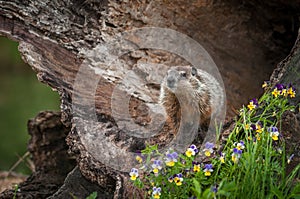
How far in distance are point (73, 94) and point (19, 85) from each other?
4979 millimetres

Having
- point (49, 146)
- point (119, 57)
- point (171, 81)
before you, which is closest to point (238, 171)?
point (171, 81)

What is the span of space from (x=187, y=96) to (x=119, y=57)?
64 centimetres

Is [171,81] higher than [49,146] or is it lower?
higher

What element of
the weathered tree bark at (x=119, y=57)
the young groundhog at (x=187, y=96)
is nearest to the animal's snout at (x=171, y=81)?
the young groundhog at (x=187, y=96)

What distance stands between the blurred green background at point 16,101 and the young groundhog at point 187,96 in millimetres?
2669

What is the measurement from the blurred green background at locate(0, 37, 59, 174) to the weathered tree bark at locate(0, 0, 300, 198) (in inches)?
94.0

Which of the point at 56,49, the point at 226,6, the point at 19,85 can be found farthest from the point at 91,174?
the point at 19,85

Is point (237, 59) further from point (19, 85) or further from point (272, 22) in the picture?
point (19, 85)

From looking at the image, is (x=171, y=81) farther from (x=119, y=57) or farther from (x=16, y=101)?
(x=16, y=101)

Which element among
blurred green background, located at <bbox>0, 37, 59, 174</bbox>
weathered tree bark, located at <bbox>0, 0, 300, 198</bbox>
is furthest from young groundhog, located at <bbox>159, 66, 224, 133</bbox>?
blurred green background, located at <bbox>0, 37, 59, 174</bbox>

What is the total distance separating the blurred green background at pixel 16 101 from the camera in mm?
7035

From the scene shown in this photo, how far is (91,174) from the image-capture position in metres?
3.67

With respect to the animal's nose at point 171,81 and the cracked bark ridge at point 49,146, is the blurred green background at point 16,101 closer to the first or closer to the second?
the cracked bark ridge at point 49,146

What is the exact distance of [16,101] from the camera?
8.27 metres
